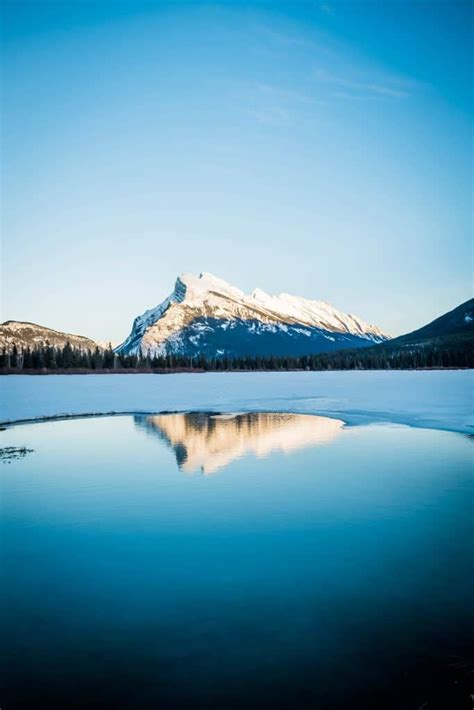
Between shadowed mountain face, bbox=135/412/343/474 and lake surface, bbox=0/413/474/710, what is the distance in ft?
6.94

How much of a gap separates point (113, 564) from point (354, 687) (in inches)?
286

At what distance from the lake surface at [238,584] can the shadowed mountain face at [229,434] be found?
2.12 meters

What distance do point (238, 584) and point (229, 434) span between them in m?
22.9

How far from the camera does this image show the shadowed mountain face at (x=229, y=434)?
26492 millimetres

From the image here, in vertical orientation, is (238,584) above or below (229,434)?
below

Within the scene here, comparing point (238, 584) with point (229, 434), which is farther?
point (229, 434)

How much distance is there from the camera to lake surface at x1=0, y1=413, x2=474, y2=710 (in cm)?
795

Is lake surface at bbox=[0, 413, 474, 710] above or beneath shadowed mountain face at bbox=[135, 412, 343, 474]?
beneath

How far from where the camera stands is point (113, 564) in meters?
12.9

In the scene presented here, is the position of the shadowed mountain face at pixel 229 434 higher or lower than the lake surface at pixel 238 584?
higher

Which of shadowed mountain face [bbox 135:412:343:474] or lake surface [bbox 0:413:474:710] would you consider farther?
shadowed mountain face [bbox 135:412:343:474]

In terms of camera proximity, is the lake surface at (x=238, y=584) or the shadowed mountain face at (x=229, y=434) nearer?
the lake surface at (x=238, y=584)

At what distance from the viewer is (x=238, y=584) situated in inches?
452

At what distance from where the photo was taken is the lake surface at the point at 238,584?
313 inches
